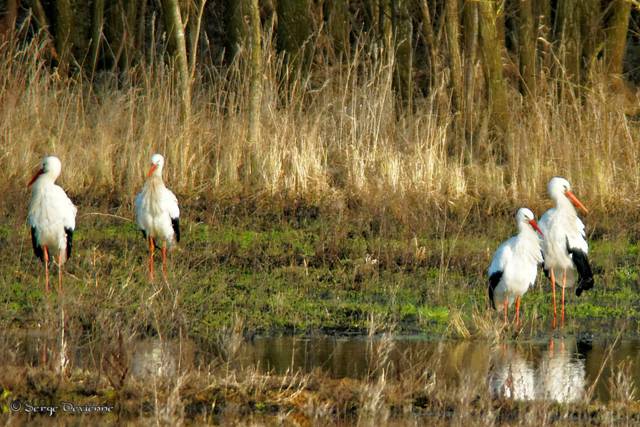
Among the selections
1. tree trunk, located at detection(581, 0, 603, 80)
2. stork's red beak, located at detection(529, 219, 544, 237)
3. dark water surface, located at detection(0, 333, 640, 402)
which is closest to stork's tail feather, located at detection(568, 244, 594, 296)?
stork's red beak, located at detection(529, 219, 544, 237)

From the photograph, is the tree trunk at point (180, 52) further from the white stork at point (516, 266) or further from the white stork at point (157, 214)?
the white stork at point (516, 266)

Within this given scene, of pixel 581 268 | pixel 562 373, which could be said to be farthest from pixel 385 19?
pixel 562 373

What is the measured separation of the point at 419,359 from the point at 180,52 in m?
7.86

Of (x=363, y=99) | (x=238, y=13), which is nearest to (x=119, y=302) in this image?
(x=363, y=99)

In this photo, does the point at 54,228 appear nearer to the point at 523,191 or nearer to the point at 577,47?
the point at 523,191

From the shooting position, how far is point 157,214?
10438mm

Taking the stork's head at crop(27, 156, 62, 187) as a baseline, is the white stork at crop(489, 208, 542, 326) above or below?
below

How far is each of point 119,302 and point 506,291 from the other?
109 inches

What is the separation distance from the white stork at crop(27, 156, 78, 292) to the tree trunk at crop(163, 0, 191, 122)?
3.84 m

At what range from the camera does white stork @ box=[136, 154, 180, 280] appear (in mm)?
10461

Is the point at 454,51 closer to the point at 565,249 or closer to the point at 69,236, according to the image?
the point at 565,249

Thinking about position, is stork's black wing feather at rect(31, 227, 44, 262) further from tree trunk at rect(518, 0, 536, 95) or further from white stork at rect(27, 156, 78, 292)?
tree trunk at rect(518, 0, 536, 95)

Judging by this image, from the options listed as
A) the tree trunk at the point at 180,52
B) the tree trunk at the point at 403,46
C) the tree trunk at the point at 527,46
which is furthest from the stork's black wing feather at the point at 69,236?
the tree trunk at the point at 527,46

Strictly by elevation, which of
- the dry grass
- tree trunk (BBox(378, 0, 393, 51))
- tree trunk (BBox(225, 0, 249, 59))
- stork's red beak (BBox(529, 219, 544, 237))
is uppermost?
tree trunk (BBox(378, 0, 393, 51))
